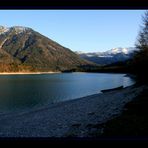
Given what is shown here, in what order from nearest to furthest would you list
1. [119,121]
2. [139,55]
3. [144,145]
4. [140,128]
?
[144,145] < [140,128] < [119,121] < [139,55]

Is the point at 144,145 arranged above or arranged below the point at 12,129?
above

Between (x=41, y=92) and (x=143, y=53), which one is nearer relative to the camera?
(x=143, y=53)

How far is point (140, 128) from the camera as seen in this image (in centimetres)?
1598

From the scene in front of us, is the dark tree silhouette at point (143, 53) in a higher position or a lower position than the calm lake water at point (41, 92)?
higher

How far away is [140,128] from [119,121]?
2.73 meters

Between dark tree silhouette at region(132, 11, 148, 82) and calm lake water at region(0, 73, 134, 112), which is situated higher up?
dark tree silhouette at region(132, 11, 148, 82)

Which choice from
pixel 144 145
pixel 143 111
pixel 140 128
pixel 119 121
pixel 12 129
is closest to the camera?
pixel 144 145
